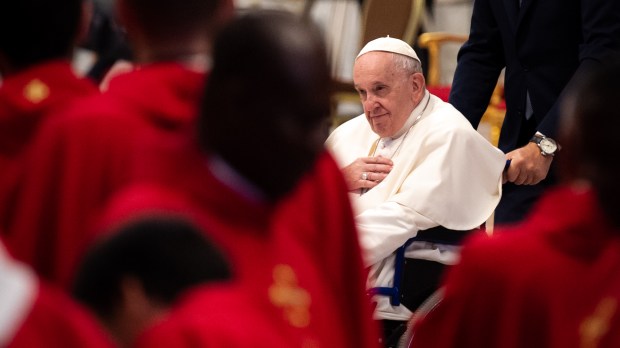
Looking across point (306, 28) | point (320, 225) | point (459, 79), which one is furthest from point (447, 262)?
point (306, 28)

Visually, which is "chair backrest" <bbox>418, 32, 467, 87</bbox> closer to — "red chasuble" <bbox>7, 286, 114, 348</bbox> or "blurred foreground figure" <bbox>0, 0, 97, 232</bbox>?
"blurred foreground figure" <bbox>0, 0, 97, 232</bbox>

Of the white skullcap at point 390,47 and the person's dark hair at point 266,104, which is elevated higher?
the person's dark hair at point 266,104

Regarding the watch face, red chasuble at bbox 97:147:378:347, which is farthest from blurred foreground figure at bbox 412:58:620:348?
the watch face

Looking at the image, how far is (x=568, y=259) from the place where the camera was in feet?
5.61

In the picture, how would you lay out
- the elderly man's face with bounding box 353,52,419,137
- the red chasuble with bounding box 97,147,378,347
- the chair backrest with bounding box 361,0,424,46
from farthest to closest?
the chair backrest with bounding box 361,0,424,46, the elderly man's face with bounding box 353,52,419,137, the red chasuble with bounding box 97,147,378,347

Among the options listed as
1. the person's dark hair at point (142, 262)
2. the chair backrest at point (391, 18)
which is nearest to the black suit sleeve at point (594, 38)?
the person's dark hair at point (142, 262)

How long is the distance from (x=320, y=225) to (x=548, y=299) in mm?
419

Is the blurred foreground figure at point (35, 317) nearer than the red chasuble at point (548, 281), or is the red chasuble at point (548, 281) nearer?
the blurred foreground figure at point (35, 317)

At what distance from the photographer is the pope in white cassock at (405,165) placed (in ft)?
13.0

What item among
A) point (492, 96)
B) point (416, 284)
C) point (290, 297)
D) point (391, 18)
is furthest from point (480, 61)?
point (391, 18)

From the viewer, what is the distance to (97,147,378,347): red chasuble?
1604 millimetres

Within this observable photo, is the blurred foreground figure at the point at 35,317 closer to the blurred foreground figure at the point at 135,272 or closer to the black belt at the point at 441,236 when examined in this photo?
the blurred foreground figure at the point at 135,272

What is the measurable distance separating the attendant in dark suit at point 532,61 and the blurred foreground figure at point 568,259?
6.32 feet

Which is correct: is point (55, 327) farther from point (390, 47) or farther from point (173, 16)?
point (390, 47)
